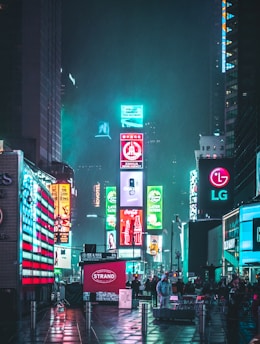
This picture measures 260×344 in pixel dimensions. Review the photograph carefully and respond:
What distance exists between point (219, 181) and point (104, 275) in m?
48.2

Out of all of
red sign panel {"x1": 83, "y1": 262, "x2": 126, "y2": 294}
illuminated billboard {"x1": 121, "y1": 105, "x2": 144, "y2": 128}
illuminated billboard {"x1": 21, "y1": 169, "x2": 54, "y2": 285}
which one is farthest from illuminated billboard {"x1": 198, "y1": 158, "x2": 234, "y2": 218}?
illuminated billboard {"x1": 121, "y1": 105, "x2": 144, "y2": 128}

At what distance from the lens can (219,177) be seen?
306 ft

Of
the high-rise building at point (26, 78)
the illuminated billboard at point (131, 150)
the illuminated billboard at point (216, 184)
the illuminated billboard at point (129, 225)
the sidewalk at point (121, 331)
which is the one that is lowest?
the sidewalk at point (121, 331)

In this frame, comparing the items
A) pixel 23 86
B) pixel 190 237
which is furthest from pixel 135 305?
pixel 23 86

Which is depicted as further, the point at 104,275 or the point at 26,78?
the point at 26,78

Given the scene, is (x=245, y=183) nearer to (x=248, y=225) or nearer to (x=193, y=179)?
(x=248, y=225)

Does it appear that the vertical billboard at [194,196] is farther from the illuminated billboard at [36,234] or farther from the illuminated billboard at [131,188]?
the illuminated billboard at [36,234]

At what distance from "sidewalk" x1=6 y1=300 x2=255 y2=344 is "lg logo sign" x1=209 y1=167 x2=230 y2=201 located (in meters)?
57.2

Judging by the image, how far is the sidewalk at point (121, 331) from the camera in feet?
78.6

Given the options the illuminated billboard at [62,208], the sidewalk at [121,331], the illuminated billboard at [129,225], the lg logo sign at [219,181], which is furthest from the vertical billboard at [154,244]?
the sidewalk at [121,331]

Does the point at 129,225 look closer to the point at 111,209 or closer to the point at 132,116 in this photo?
the point at 111,209

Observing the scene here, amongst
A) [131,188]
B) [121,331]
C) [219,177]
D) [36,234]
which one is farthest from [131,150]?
[121,331]

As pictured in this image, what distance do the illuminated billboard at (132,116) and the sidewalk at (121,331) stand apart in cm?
10809

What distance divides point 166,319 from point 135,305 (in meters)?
12.2
